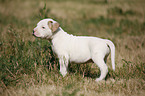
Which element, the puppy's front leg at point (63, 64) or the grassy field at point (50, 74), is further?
the puppy's front leg at point (63, 64)

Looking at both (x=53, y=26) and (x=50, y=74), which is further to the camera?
(x=50, y=74)

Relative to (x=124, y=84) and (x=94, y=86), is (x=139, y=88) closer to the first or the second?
(x=124, y=84)

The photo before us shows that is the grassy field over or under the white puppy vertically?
under

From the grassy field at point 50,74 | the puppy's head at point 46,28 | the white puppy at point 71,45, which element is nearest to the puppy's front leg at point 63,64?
the white puppy at point 71,45

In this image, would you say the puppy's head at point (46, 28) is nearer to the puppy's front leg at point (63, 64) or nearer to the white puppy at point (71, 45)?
the white puppy at point (71, 45)

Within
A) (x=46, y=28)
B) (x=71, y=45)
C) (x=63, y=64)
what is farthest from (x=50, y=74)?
(x=46, y=28)

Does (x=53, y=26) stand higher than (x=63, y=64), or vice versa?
(x=53, y=26)

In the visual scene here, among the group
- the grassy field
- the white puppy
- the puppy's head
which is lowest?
the grassy field

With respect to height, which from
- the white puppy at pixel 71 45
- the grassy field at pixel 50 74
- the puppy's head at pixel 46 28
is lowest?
the grassy field at pixel 50 74

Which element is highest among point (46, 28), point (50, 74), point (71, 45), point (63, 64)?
point (46, 28)

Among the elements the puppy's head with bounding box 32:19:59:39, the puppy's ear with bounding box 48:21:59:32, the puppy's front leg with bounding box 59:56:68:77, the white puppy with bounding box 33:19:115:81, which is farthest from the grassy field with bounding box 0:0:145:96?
the puppy's ear with bounding box 48:21:59:32

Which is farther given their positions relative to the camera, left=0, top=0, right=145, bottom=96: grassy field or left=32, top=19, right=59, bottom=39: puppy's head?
left=32, top=19, right=59, bottom=39: puppy's head

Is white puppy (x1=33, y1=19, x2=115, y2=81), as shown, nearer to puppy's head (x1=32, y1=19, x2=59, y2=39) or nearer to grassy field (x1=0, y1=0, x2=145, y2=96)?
puppy's head (x1=32, y1=19, x2=59, y2=39)

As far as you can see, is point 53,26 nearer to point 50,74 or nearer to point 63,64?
point 63,64
